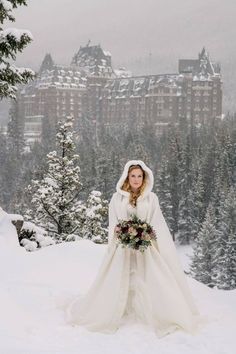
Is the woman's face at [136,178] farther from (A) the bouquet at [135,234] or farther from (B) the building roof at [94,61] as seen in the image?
(B) the building roof at [94,61]

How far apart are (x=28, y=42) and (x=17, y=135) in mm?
98684

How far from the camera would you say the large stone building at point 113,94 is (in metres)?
123

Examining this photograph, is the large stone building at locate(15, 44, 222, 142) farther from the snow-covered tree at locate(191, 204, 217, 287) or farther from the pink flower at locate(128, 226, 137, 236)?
the pink flower at locate(128, 226, 137, 236)

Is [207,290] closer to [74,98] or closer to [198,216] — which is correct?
[198,216]

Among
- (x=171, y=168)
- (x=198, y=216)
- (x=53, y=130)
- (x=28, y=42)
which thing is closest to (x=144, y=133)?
(x=53, y=130)

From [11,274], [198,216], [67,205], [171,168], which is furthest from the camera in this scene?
[171,168]

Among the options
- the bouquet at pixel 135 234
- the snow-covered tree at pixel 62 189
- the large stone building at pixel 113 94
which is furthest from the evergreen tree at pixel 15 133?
the bouquet at pixel 135 234

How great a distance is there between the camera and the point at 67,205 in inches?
685

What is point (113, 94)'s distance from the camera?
13125 centimetres

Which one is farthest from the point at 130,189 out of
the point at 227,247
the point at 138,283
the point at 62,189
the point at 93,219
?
the point at 227,247

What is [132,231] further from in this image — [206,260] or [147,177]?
[206,260]

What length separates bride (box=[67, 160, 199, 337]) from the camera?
5.54 meters

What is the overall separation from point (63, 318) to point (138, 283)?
88 cm

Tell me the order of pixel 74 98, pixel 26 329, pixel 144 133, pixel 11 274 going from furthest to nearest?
pixel 74 98 < pixel 144 133 < pixel 11 274 < pixel 26 329
